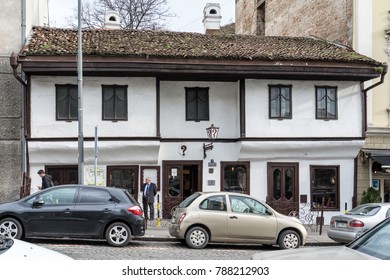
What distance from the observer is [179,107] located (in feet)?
74.4

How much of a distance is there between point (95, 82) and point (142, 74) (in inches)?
72.1

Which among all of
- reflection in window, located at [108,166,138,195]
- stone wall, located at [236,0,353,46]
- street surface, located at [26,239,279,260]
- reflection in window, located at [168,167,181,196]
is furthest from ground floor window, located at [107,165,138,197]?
stone wall, located at [236,0,353,46]

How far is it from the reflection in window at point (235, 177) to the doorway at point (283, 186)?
100 centimetres

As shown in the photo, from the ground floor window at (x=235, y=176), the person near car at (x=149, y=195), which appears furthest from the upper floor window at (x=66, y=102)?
the ground floor window at (x=235, y=176)

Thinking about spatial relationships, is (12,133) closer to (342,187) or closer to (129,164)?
(129,164)

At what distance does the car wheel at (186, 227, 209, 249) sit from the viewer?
14.4 metres

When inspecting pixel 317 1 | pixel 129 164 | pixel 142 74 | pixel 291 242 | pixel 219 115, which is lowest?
pixel 291 242

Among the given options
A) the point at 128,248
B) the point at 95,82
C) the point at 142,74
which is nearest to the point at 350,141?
the point at 142,74

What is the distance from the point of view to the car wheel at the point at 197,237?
14.4 m

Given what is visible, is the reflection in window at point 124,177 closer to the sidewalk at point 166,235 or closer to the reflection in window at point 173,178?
the reflection in window at point 173,178

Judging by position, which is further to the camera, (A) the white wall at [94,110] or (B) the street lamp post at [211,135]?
(B) the street lamp post at [211,135]

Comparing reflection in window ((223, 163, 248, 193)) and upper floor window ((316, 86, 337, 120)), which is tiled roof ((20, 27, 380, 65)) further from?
reflection in window ((223, 163, 248, 193))

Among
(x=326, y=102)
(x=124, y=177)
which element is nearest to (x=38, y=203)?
(x=124, y=177)

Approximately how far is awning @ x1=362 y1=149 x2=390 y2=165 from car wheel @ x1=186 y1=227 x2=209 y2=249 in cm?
1075
